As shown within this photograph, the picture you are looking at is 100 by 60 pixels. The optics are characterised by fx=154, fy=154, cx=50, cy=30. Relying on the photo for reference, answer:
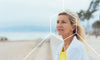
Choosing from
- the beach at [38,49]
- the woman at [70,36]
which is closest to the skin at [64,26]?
the woman at [70,36]

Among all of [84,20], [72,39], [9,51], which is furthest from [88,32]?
[9,51]

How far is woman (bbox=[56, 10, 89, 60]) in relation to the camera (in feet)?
1.08

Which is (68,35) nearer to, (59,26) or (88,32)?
(59,26)

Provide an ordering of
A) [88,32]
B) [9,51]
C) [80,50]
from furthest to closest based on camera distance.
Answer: [9,51], [88,32], [80,50]

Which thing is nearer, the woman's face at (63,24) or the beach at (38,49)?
the woman's face at (63,24)

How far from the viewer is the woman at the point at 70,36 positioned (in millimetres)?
328

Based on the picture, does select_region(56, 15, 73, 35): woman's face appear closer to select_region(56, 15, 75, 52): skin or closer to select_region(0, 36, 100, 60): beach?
select_region(56, 15, 75, 52): skin

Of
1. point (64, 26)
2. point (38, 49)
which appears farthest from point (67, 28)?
point (38, 49)

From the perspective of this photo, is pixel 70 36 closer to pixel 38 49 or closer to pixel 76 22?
pixel 76 22

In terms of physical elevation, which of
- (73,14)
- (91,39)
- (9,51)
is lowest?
(9,51)

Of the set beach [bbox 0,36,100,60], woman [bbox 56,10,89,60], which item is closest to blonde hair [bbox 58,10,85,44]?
woman [bbox 56,10,89,60]

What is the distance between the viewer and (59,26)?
34 centimetres

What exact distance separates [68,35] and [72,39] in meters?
0.01

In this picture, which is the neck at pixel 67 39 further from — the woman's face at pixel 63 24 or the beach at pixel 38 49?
the beach at pixel 38 49
